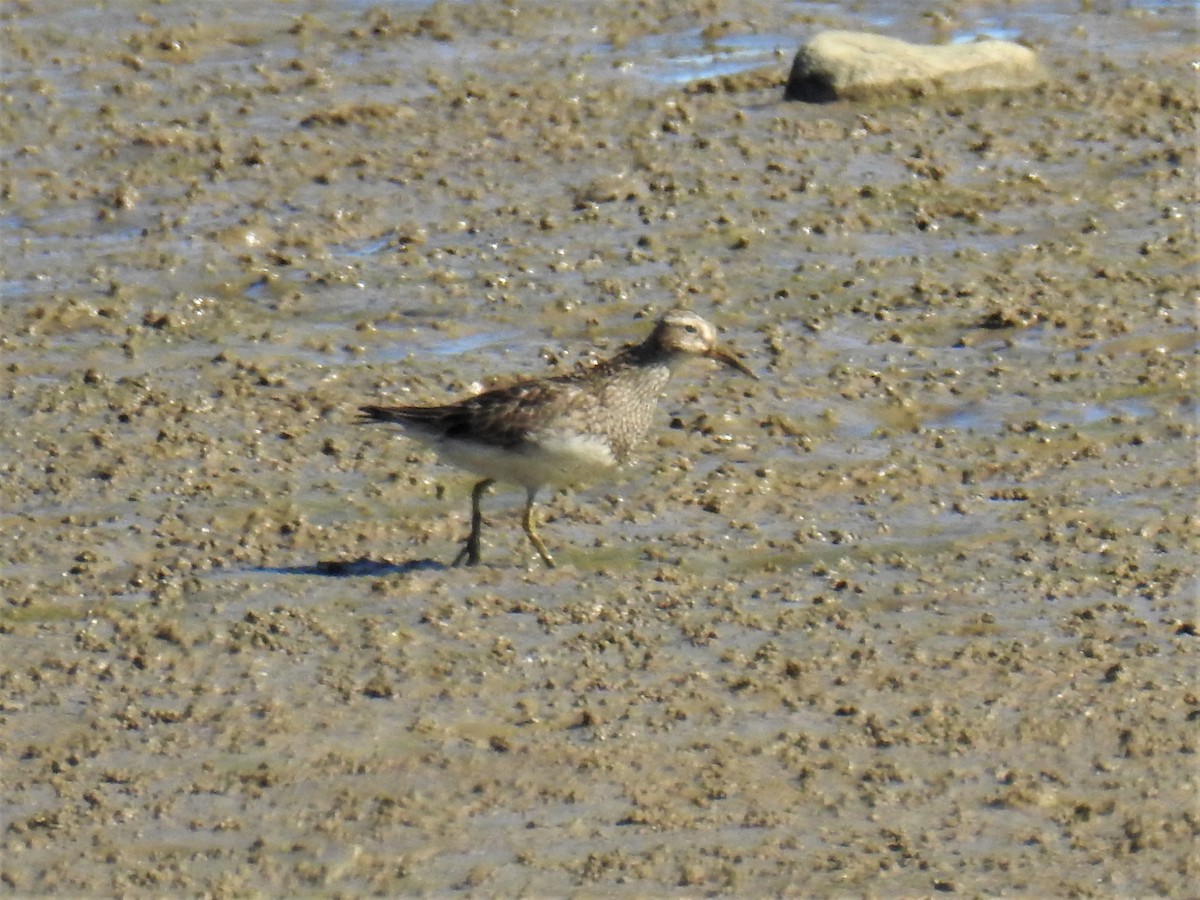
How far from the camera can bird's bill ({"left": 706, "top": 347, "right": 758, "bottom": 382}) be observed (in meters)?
9.60

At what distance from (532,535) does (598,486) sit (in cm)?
86

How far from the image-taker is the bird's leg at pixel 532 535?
899 cm

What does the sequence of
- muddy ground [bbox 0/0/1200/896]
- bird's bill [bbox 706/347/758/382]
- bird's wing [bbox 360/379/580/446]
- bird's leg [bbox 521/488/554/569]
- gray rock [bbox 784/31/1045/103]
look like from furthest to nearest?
gray rock [bbox 784/31/1045/103]
bird's bill [bbox 706/347/758/382]
bird's leg [bbox 521/488/554/569]
bird's wing [bbox 360/379/580/446]
muddy ground [bbox 0/0/1200/896]

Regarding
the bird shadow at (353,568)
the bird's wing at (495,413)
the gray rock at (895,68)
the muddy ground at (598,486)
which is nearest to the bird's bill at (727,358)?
the muddy ground at (598,486)

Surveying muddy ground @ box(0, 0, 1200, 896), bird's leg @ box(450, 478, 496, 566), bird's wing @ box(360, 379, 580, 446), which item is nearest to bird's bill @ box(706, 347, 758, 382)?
muddy ground @ box(0, 0, 1200, 896)

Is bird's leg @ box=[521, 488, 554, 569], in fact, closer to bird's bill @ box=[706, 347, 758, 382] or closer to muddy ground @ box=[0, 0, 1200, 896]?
muddy ground @ box=[0, 0, 1200, 896]

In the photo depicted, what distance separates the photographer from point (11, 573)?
888 cm

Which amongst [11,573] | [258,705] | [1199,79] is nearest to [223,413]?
[11,573]

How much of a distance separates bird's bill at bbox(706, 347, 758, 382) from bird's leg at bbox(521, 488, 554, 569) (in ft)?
3.35

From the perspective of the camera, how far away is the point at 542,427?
8906mm

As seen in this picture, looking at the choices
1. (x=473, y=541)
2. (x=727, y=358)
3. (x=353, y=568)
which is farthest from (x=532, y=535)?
(x=727, y=358)

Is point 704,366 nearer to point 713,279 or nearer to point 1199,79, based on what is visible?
point 713,279

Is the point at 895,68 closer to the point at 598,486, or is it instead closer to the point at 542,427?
the point at 598,486

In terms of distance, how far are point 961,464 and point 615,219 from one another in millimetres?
3486
